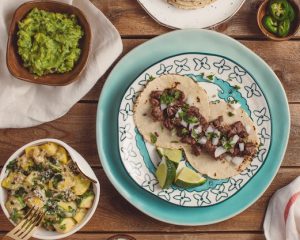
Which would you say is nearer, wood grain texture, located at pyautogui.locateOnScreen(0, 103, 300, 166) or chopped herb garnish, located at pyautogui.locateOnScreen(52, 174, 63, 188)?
chopped herb garnish, located at pyautogui.locateOnScreen(52, 174, 63, 188)

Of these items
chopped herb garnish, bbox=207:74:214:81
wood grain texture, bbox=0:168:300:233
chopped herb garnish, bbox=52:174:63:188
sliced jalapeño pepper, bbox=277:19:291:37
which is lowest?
wood grain texture, bbox=0:168:300:233

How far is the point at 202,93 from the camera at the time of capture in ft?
11.1

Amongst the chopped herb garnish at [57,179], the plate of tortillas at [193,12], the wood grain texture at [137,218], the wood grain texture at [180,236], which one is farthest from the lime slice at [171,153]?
the plate of tortillas at [193,12]

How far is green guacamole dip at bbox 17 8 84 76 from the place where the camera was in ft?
10.2

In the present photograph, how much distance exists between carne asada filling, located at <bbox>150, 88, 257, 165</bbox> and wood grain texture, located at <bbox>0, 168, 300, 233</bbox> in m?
0.33

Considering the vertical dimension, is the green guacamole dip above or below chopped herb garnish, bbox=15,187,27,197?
above

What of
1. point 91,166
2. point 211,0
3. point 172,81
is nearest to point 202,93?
point 172,81

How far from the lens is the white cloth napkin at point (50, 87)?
330cm

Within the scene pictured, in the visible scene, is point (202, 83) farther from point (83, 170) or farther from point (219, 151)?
point (83, 170)

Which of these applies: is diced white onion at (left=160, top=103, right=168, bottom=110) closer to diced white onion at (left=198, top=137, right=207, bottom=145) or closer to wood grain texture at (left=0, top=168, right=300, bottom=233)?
diced white onion at (left=198, top=137, right=207, bottom=145)

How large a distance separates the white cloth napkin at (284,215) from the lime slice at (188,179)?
478 millimetres

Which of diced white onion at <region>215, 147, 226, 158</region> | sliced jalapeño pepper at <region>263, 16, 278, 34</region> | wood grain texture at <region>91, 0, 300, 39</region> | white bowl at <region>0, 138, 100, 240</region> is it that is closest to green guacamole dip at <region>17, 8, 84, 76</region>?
wood grain texture at <region>91, 0, 300, 39</region>

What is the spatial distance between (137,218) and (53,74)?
0.99 meters

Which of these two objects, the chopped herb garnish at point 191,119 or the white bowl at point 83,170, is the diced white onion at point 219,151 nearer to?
the chopped herb garnish at point 191,119
